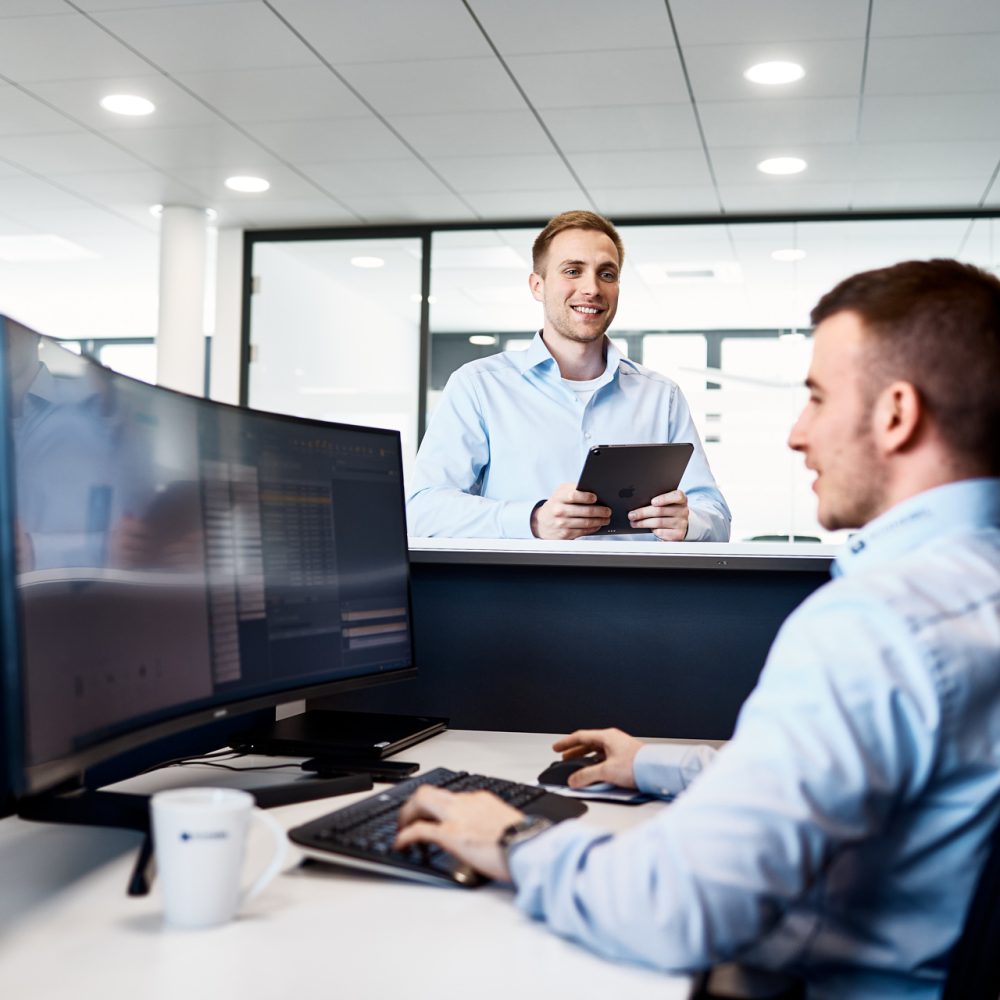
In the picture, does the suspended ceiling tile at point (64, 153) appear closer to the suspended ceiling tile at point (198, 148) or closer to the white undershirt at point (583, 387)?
the suspended ceiling tile at point (198, 148)

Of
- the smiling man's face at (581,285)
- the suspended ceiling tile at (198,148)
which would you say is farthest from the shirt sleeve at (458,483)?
the suspended ceiling tile at (198,148)

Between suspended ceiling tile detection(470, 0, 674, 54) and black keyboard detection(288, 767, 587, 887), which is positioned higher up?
suspended ceiling tile detection(470, 0, 674, 54)

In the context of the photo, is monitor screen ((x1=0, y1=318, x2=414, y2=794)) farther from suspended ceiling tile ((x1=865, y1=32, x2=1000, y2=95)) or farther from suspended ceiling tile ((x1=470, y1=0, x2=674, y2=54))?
suspended ceiling tile ((x1=865, y1=32, x2=1000, y2=95))

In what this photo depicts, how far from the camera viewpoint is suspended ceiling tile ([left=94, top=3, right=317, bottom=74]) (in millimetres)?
3334

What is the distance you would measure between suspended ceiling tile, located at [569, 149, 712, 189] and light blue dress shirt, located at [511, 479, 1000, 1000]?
3.76 m

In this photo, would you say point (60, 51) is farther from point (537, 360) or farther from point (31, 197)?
point (537, 360)

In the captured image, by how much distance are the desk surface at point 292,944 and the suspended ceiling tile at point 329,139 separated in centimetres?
359

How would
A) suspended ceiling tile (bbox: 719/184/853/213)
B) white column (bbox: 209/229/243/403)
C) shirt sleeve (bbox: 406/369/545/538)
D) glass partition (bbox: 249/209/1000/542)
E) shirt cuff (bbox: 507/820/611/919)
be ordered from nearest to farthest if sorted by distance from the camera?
shirt cuff (bbox: 507/820/611/919), shirt sleeve (bbox: 406/369/545/538), suspended ceiling tile (bbox: 719/184/853/213), glass partition (bbox: 249/209/1000/542), white column (bbox: 209/229/243/403)

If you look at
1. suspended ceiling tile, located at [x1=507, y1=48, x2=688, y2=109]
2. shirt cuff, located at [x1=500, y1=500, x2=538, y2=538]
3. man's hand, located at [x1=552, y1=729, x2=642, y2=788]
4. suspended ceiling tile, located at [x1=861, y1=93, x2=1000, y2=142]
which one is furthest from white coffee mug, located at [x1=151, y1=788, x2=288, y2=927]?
suspended ceiling tile, located at [x1=861, y1=93, x2=1000, y2=142]

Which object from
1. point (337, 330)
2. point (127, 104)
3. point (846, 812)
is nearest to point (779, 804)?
point (846, 812)

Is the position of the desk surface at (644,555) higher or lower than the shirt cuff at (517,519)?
lower

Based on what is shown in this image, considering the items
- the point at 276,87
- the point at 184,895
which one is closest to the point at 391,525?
the point at 184,895

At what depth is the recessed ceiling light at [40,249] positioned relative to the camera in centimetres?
607

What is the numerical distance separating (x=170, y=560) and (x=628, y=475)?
1065mm
